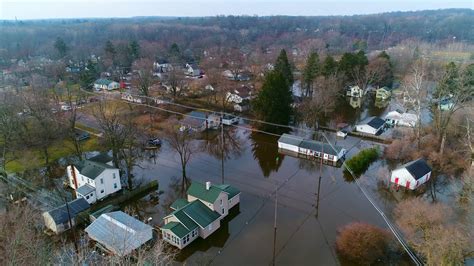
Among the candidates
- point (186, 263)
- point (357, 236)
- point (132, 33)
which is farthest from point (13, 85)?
point (132, 33)

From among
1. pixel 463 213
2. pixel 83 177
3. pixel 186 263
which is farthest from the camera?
pixel 83 177

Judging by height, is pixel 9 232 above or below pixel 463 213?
above

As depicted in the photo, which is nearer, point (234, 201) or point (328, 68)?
point (234, 201)

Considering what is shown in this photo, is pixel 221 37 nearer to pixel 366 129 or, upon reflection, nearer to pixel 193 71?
pixel 193 71

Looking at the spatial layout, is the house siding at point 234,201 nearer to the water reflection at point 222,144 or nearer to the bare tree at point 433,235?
the water reflection at point 222,144

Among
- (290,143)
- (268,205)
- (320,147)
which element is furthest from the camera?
(290,143)

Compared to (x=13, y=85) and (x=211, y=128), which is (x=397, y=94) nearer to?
(x=211, y=128)

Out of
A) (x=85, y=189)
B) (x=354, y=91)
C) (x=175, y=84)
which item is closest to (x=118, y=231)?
(x=85, y=189)
